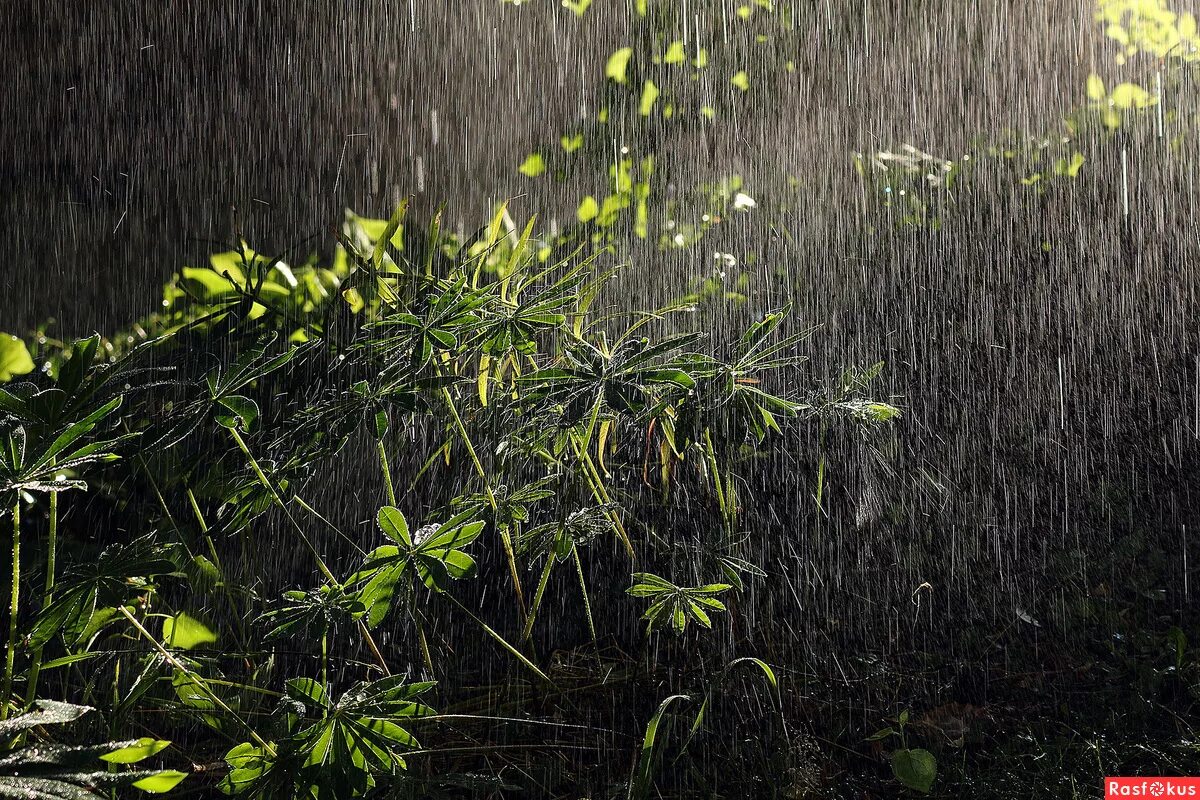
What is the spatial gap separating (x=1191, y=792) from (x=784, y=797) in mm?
610

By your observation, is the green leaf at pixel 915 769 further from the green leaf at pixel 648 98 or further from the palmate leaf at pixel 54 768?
the green leaf at pixel 648 98

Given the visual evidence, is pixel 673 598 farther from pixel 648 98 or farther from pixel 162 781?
pixel 648 98

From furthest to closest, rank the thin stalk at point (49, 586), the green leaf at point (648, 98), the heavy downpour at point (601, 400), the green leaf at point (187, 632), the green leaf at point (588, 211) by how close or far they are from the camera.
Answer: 1. the green leaf at point (648, 98)
2. the green leaf at point (588, 211)
3. the green leaf at point (187, 632)
4. the heavy downpour at point (601, 400)
5. the thin stalk at point (49, 586)

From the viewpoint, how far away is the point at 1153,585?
59.4 inches

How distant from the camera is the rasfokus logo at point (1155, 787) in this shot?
1.07 m

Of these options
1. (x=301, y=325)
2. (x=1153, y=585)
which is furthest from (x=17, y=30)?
(x=1153, y=585)

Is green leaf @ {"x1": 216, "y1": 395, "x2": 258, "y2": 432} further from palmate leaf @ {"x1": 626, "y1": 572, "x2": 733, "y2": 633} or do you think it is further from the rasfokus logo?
the rasfokus logo

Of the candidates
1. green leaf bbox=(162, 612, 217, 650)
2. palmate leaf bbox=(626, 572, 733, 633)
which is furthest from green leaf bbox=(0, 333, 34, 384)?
palmate leaf bbox=(626, 572, 733, 633)

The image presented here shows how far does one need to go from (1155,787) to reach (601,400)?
99 centimetres

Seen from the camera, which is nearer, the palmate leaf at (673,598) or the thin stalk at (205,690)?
the thin stalk at (205,690)

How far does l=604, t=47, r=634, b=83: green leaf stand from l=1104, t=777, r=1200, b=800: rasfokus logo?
1.99 m

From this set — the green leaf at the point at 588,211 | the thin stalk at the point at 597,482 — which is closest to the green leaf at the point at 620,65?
the green leaf at the point at 588,211

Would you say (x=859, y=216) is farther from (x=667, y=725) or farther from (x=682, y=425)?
(x=667, y=725)

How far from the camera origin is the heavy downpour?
90 cm
